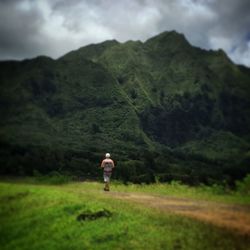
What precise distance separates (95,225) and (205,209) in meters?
5.26

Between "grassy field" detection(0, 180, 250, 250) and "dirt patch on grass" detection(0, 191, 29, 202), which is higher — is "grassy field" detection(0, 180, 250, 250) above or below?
below

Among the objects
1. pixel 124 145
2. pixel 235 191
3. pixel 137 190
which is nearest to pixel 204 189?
pixel 235 191

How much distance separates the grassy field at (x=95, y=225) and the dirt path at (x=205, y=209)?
0.76 metres

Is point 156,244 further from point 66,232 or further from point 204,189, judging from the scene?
point 204,189

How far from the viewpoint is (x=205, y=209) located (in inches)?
877

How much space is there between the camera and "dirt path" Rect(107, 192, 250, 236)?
19.3 metres

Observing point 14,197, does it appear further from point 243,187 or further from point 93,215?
point 243,187

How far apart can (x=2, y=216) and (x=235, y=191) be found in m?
14.2

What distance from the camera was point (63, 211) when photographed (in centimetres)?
2348

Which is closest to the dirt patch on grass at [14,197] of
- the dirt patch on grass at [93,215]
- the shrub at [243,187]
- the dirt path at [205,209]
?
the dirt path at [205,209]

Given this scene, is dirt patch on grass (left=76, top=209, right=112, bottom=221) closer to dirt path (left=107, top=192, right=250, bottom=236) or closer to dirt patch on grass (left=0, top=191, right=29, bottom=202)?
dirt path (left=107, top=192, right=250, bottom=236)

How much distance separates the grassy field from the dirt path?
76 centimetres

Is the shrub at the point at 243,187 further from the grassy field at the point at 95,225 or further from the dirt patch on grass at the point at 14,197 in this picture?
the dirt patch on grass at the point at 14,197

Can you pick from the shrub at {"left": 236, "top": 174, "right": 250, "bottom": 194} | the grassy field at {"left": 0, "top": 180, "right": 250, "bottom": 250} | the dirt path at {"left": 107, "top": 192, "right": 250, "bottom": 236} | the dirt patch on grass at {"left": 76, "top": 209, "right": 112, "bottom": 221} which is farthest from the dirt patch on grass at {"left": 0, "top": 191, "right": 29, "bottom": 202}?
the shrub at {"left": 236, "top": 174, "right": 250, "bottom": 194}
